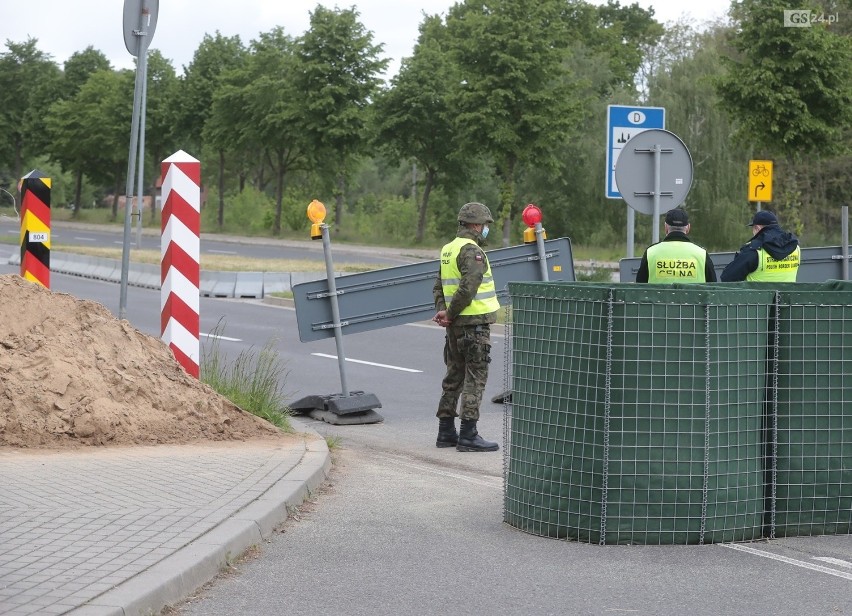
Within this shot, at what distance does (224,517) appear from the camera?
21.4 feet

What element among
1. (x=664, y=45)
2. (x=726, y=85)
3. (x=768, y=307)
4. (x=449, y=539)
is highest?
(x=664, y=45)

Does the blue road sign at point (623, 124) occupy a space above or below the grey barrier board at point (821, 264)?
above

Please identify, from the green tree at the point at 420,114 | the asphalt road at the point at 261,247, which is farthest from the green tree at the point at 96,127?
the green tree at the point at 420,114

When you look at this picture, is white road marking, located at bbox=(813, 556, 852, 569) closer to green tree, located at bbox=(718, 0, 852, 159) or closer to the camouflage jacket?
the camouflage jacket

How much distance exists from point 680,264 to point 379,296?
3.66 m

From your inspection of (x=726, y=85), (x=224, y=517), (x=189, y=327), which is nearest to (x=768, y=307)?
(x=224, y=517)

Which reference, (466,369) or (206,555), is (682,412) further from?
(466,369)

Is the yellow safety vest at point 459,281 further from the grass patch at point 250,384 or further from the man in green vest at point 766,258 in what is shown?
the man in green vest at point 766,258

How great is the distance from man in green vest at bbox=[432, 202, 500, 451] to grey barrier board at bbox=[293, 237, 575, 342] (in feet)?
5.09

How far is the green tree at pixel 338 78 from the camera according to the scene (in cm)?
5162

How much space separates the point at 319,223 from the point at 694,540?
517 centimetres

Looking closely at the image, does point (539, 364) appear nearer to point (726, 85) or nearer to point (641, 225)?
point (726, 85)

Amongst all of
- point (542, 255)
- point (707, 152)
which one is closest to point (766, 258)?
point (542, 255)

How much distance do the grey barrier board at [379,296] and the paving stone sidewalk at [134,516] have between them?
2.74 m
